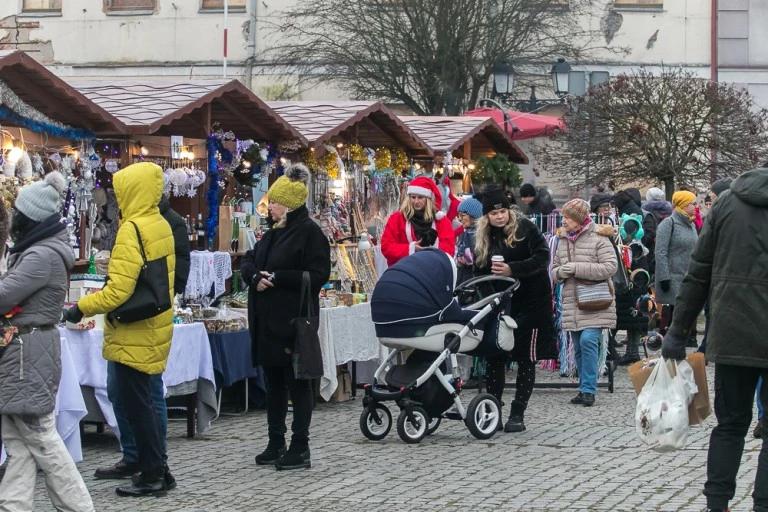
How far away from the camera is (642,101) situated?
1956 cm

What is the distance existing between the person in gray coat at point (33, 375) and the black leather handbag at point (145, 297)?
64 cm

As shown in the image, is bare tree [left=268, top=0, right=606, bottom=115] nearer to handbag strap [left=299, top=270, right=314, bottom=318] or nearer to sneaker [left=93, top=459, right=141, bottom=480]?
handbag strap [left=299, top=270, right=314, bottom=318]

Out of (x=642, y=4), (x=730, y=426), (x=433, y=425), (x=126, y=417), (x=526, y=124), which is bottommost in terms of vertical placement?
(x=433, y=425)

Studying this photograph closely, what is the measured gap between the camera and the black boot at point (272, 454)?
27.7 ft

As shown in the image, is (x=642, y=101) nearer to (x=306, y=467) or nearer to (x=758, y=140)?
(x=758, y=140)

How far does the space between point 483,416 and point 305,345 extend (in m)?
1.84

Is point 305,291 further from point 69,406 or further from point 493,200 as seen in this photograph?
point 493,200

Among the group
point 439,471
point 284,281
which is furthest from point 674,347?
point 284,281

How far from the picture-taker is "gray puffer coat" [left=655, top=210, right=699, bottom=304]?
44.3ft

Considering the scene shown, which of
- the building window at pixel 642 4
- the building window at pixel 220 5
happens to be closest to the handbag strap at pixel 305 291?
the building window at pixel 642 4

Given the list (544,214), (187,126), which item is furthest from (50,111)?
(544,214)

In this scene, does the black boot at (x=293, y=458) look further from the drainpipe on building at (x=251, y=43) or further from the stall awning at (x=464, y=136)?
the drainpipe on building at (x=251, y=43)

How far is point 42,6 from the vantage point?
33719 millimetres

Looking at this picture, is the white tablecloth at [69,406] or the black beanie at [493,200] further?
the black beanie at [493,200]
